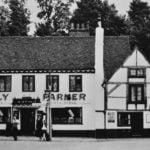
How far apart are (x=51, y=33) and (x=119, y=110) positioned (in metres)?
26.5

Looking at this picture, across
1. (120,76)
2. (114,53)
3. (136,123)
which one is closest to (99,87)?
(120,76)

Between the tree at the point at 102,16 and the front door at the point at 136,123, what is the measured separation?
29011 mm

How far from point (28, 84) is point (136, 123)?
9.89m

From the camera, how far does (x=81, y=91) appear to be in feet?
162

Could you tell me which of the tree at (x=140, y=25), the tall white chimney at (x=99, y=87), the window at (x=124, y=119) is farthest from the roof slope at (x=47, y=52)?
the tree at (x=140, y=25)

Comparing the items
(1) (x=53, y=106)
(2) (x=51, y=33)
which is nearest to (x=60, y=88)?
(1) (x=53, y=106)

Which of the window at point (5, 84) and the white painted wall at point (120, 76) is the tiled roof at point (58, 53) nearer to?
the white painted wall at point (120, 76)

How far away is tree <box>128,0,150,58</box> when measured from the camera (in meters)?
71.3

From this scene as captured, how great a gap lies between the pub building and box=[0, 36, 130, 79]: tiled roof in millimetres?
88

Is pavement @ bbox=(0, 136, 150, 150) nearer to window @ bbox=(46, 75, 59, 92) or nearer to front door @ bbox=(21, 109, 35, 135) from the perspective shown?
front door @ bbox=(21, 109, 35, 135)

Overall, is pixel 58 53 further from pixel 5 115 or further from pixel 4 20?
pixel 4 20

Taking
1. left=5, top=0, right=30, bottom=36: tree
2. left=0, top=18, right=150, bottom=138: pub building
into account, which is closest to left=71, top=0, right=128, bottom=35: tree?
left=5, top=0, right=30, bottom=36: tree

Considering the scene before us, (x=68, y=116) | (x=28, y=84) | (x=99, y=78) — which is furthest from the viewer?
(x=28, y=84)

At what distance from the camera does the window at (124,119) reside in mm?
48219
